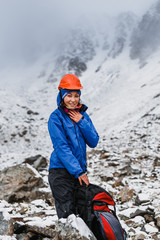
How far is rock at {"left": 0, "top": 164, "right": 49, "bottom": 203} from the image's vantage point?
613cm

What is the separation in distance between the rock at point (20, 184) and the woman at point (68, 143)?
3561mm

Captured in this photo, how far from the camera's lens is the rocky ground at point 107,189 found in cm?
333

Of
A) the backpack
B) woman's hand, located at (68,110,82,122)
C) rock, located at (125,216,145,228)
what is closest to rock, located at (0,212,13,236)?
the backpack

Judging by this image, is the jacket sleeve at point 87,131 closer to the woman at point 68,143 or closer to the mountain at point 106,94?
the woman at point 68,143

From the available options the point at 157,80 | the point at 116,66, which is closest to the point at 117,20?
the point at 116,66

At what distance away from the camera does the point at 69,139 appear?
3.22 m

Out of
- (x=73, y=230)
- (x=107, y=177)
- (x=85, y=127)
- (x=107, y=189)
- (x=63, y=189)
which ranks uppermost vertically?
(x=85, y=127)

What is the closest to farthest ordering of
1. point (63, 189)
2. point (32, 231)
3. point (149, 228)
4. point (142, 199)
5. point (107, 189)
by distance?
1. point (63, 189)
2. point (32, 231)
3. point (149, 228)
4. point (142, 199)
5. point (107, 189)

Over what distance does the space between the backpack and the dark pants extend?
0.36 feet

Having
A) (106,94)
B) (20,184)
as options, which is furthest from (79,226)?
(106,94)

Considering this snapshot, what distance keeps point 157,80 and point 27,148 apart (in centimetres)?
2182

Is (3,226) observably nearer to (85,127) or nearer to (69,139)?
(69,139)

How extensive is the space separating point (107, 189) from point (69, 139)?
452cm

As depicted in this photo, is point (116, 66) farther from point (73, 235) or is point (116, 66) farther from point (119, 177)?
point (73, 235)
